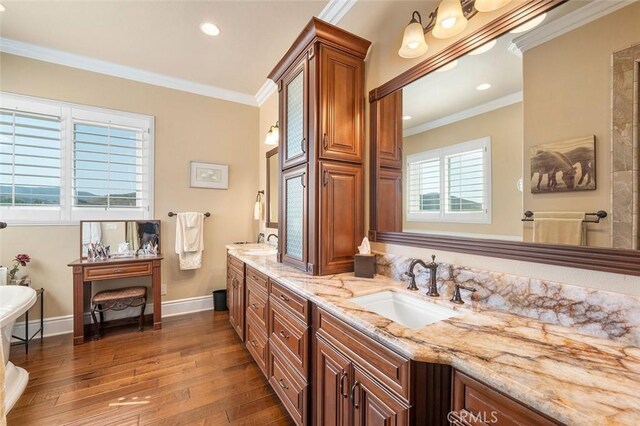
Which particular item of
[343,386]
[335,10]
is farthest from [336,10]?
[343,386]

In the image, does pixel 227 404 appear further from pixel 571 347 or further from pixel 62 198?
pixel 62 198

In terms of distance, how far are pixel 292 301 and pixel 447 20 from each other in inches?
66.9

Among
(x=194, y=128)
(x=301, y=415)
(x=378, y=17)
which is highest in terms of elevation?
(x=378, y=17)

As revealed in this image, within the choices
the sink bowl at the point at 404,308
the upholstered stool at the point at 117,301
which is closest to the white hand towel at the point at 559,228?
the sink bowl at the point at 404,308

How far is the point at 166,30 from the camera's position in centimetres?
246

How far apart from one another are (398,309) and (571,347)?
2.40 ft

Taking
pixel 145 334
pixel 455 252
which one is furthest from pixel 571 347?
pixel 145 334

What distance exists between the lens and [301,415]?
147cm

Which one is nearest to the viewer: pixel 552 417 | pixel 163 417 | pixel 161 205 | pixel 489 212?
pixel 552 417

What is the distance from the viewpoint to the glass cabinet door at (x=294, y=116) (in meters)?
1.88

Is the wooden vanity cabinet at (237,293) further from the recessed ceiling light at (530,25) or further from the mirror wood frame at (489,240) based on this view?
the recessed ceiling light at (530,25)

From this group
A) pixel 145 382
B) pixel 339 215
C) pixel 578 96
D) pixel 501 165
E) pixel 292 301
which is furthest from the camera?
pixel 145 382

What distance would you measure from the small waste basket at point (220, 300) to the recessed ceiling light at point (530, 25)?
3691mm

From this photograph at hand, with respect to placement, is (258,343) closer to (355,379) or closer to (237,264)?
(237,264)
